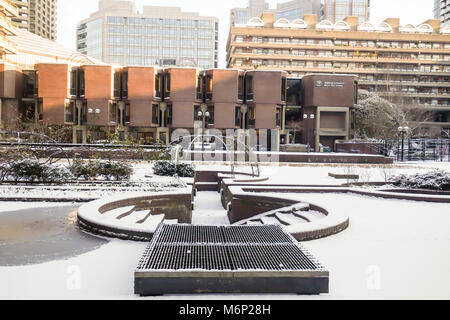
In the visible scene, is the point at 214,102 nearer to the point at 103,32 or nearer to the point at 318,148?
the point at 318,148

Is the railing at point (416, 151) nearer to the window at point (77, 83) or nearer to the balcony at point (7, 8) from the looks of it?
the window at point (77, 83)

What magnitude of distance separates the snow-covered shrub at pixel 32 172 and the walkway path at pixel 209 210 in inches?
189

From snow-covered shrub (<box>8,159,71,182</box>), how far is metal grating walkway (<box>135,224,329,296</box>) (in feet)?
30.5

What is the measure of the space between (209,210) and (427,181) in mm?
7873

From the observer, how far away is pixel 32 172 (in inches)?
536

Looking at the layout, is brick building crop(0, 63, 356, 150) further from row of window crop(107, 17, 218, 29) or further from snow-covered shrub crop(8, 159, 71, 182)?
row of window crop(107, 17, 218, 29)

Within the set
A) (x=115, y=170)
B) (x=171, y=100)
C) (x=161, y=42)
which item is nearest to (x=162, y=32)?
(x=161, y=42)

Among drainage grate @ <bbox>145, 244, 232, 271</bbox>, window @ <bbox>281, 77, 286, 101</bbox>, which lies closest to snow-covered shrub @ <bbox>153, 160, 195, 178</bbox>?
drainage grate @ <bbox>145, 244, 232, 271</bbox>

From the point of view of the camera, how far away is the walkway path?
13.7 meters

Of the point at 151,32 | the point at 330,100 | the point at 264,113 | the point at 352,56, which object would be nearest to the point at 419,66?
the point at 352,56

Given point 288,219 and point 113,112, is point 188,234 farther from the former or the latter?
point 113,112

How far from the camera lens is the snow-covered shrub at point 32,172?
44.4 feet

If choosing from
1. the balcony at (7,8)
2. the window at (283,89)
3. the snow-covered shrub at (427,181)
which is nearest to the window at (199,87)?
the window at (283,89)

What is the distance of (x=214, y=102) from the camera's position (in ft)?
162
